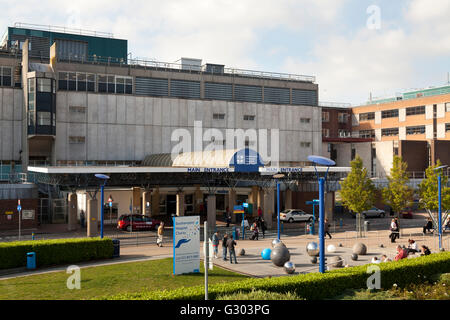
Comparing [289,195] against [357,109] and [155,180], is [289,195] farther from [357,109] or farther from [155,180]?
[357,109]

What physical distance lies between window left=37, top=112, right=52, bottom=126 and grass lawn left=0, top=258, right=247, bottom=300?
98.5 ft

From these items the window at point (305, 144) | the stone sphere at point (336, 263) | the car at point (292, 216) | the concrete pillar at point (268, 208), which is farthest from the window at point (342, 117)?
the stone sphere at point (336, 263)

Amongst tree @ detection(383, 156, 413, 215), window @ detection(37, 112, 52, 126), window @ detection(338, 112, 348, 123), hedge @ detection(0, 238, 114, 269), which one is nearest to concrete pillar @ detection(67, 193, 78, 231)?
window @ detection(37, 112, 52, 126)

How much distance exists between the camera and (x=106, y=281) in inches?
862

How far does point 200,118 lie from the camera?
61031mm

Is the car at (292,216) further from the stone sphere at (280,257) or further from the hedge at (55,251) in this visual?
the hedge at (55,251)

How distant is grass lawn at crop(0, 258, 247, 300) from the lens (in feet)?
64.5

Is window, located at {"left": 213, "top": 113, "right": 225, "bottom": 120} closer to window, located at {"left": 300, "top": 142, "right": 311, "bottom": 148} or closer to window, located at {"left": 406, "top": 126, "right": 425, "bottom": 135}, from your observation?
window, located at {"left": 300, "top": 142, "right": 311, "bottom": 148}

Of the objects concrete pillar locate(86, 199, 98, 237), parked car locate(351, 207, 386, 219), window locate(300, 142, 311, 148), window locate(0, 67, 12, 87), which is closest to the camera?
concrete pillar locate(86, 199, 98, 237)

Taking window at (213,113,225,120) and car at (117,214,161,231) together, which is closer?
car at (117,214,161,231)

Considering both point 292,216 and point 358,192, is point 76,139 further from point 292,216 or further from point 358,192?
point 358,192

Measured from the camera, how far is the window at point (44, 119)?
167ft
